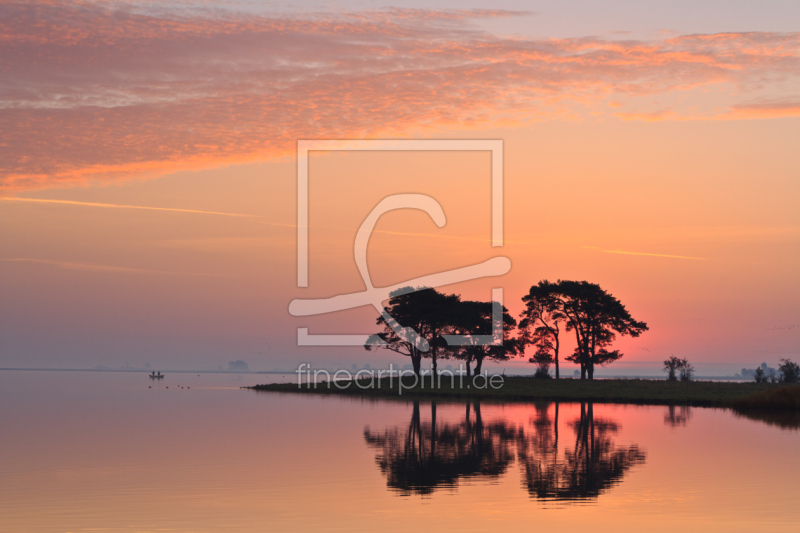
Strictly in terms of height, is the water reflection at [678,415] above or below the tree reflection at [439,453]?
below

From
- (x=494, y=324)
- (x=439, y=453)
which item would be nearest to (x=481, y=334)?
(x=494, y=324)

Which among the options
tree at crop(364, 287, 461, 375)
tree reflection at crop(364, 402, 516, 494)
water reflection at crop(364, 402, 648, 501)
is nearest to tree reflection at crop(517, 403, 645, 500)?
water reflection at crop(364, 402, 648, 501)

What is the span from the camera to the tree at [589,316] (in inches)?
3814

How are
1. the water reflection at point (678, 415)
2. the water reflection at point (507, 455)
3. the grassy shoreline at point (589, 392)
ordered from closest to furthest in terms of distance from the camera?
the water reflection at point (507, 455)
the water reflection at point (678, 415)
the grassy shoreline at point (589, 392)

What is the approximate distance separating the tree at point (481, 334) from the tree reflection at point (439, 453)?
5230 cm

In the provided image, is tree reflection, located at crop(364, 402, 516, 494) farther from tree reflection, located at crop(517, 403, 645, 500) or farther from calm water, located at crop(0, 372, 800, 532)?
tree reflection, located at crop(517, 403, 645, 500)

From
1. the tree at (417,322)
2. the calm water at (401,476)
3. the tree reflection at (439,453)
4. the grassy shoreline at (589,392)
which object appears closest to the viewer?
the calm water at (401,476)

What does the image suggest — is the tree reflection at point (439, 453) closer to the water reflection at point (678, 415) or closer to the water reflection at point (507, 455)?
the water reflection at point (507, 455)

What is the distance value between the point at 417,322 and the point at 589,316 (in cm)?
2204

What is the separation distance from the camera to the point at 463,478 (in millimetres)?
24859

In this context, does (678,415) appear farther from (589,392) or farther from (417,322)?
(417,322)

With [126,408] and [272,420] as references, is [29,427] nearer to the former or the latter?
[272,420]

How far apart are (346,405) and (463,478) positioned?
40.5 meters

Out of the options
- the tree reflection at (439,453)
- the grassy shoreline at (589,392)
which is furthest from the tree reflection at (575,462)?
the grassy shoreline at (589,392)
